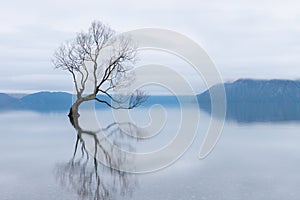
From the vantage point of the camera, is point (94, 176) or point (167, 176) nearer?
point (94, 176)

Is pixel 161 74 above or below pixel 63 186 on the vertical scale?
above

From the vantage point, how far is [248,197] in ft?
15.9

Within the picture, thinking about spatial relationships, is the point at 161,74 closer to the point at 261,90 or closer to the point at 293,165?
the point at 293,165

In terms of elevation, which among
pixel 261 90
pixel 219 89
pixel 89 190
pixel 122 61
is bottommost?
Result: pixel 89 190

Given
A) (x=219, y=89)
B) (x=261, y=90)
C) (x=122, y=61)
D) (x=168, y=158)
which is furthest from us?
(x=261, y=90)

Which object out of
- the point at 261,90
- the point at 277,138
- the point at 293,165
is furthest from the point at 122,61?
the point at 261,90

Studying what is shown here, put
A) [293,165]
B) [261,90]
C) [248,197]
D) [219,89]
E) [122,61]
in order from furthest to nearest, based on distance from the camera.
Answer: [261,90] < [122,61] < [219,89] < [293,165] < [248,197]

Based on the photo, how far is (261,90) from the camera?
498ft

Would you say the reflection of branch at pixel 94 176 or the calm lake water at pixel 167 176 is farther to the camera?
the reflection of branch at pixel 94 176

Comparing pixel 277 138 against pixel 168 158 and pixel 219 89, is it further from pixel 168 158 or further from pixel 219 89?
pixel 168 158

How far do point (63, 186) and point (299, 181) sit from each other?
374cm

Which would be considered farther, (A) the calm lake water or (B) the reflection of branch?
(B) the reflection of branch

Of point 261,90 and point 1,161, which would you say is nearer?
point 1,161

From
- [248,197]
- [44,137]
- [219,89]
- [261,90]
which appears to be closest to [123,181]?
[248,197]
